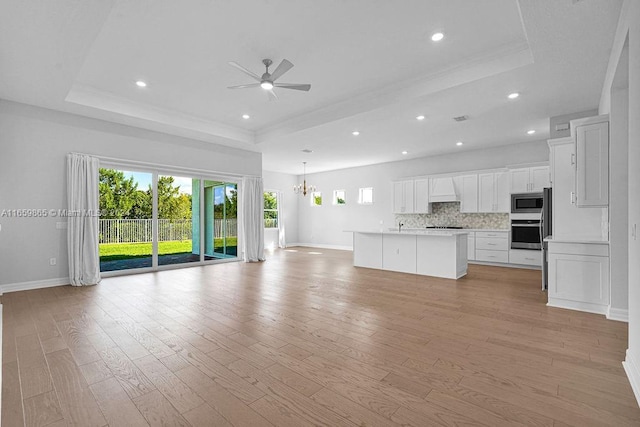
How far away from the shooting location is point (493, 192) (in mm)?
7492

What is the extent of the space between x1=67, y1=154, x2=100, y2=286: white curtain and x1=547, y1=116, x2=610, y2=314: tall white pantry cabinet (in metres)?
7.13

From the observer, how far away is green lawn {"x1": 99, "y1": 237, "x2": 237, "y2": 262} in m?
5.86

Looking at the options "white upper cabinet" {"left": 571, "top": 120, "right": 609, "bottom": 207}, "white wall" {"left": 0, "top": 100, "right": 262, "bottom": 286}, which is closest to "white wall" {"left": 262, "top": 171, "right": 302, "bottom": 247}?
"white wall" {"left": 0, "top": 100, "right": 262, "bottom": 286}

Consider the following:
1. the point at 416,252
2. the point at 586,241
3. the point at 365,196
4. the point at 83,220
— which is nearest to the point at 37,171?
the point at 83,220

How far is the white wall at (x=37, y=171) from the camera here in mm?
4699

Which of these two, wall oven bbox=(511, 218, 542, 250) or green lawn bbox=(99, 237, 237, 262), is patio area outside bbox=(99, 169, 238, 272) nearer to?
green lawn bbox=(99, 237, 237, 262)

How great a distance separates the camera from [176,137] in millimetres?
6617

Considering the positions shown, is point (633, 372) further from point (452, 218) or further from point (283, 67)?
point (452, 218)

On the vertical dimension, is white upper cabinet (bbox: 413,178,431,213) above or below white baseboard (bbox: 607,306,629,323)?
above

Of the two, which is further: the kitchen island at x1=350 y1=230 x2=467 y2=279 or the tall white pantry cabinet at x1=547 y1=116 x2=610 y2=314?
the kitchen island at x1=350 y1=230 x2=467 y2=279

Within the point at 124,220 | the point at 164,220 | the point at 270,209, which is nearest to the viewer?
the point at 124,220

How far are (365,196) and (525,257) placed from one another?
5135 millimetres

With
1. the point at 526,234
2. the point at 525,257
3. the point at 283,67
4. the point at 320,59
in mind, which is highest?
the point at 320,59

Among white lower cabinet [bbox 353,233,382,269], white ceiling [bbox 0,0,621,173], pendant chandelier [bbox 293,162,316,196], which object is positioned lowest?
white lower cabinet [bbox 353,233,382,269]
